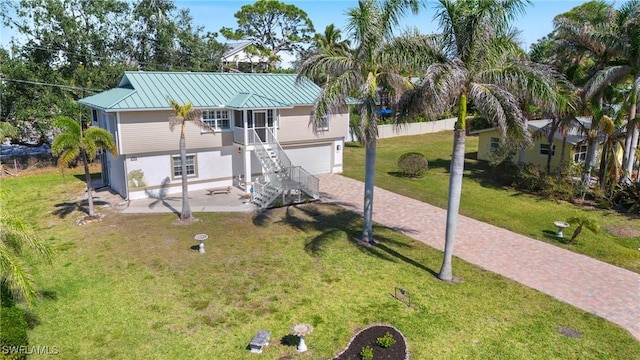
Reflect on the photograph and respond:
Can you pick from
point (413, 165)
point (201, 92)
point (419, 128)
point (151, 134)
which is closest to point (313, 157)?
point (413, 165)

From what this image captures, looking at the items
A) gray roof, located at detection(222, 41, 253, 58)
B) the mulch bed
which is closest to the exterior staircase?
the mulch bed

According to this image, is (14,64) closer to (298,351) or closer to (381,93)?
(381,93)

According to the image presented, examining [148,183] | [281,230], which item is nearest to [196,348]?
[281,230]

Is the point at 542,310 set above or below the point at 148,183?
below

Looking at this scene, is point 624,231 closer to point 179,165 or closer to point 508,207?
point 508,207

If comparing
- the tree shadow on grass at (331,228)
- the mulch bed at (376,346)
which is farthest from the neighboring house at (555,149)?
the mulch bed at (376,346)

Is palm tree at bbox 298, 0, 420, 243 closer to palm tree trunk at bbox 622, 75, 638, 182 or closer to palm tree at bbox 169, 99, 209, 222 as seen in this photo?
palm tree at bbox 169, 99, 209, 222

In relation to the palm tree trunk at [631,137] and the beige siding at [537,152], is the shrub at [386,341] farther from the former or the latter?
the palm tree trunk at [631,137]
